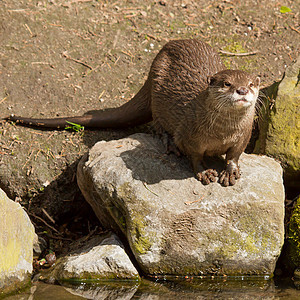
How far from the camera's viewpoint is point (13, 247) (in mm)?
2625

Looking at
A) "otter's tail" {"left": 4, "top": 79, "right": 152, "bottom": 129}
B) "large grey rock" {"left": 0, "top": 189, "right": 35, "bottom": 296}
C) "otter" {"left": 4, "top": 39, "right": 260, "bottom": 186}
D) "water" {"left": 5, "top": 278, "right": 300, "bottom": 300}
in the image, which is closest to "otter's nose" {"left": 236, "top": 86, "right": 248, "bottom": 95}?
"otter" {"left": 4, "top": 39, "right": 260, "bottom": 186}

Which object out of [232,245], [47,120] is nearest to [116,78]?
[47,120]

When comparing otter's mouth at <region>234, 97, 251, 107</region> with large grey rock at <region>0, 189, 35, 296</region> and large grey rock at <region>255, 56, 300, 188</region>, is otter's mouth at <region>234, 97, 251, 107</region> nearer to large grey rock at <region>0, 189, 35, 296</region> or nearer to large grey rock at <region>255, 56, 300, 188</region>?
large grey rock at <region>255, 56, 300, 188</region>

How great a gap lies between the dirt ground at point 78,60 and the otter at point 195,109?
18 cm

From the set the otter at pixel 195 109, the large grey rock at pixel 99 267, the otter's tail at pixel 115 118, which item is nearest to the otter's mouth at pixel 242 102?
the otter at pixel 195 109

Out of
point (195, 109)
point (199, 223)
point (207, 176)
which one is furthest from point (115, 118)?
point (199, 223)

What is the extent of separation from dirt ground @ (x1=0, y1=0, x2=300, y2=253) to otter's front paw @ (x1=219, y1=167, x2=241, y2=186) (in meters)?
1.02

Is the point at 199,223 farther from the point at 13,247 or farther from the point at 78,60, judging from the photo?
the point at 78,60

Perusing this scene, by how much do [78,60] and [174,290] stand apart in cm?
225

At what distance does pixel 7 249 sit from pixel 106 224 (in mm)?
771

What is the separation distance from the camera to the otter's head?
2469 millimetres

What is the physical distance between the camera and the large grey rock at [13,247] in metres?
2.54

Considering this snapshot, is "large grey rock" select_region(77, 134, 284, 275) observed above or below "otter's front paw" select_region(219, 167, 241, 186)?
below

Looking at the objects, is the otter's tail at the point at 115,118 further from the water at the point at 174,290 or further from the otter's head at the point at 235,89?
the water at the point at 174,290
